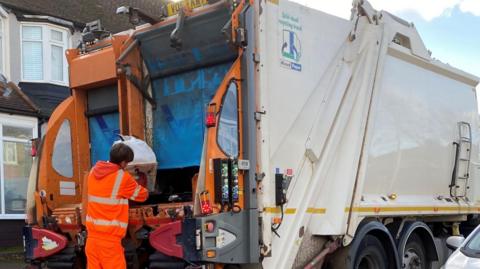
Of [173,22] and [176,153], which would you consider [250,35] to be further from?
[176,153]

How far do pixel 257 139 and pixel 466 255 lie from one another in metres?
1.74

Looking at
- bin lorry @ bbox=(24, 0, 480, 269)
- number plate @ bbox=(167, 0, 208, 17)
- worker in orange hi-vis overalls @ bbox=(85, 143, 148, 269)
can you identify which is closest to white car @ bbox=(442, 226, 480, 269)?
bin lorry @ bbox=(24, 0, 480, 269)

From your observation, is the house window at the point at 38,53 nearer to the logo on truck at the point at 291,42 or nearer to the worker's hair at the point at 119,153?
the worker's hair at the point at 119,153

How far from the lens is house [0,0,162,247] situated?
12.6m

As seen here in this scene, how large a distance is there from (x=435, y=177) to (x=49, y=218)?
164 inches

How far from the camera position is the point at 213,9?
4.83m

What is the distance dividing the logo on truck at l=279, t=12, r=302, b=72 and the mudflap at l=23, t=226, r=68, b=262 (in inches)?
98.4

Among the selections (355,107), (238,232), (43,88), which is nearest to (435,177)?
(355,107)

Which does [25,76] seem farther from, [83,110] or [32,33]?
[83,110]

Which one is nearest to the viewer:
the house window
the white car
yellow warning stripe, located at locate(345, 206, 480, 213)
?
the white car

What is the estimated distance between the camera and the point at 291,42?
4805 millimetres

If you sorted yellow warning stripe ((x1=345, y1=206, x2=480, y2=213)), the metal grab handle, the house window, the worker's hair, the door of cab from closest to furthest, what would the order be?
the worker's hair
yellow warning stripe ((x1=345, y1=206, x2=480, y2=213))
the door of cab
the metal grab handle
the house window

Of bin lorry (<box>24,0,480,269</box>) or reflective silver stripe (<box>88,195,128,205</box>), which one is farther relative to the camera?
reflective silver stripe (<box>88,195,128,205</box>)

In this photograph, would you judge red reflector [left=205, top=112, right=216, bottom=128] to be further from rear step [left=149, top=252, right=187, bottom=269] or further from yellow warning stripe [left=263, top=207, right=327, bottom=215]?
rear step [left=149, top=252, right=187, bottom=269]
